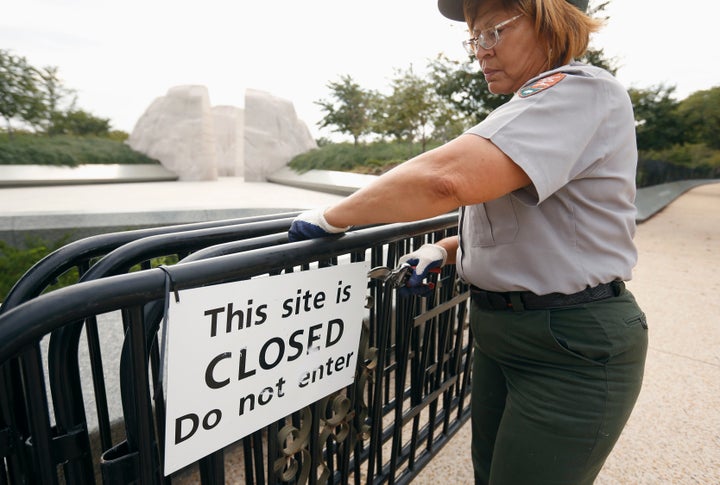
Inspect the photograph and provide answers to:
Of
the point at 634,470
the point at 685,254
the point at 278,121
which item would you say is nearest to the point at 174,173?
the point at 278,121

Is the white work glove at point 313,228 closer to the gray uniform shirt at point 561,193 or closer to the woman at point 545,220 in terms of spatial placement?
the woman at point 545,220

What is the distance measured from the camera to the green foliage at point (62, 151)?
45.1 feet

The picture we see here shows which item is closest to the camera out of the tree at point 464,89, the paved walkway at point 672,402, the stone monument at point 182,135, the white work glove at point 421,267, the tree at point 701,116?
the white work glove at point 421,267

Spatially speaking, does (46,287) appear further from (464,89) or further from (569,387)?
(464,89)

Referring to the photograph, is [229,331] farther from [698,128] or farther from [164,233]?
[698,128]

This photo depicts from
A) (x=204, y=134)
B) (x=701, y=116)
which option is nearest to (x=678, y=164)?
(x=701, y=116)

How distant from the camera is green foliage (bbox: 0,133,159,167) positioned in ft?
45.1

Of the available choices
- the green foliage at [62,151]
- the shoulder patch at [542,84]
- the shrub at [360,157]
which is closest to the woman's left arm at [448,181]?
the shoulder patch at [542,84]

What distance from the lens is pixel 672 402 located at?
9.72ft

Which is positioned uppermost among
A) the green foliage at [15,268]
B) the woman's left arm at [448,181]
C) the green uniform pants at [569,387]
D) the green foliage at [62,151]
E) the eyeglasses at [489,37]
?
the green foliage at [62,151]

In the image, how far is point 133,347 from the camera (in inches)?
36.2

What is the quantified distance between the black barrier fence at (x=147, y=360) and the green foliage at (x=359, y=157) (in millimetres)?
12045

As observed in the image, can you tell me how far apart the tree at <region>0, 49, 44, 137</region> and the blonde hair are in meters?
19.2

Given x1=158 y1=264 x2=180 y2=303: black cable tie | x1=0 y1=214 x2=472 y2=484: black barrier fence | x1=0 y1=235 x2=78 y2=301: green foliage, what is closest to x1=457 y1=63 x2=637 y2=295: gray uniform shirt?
x1=0 y1=214 x2=472 y2=484: black barrier fence
